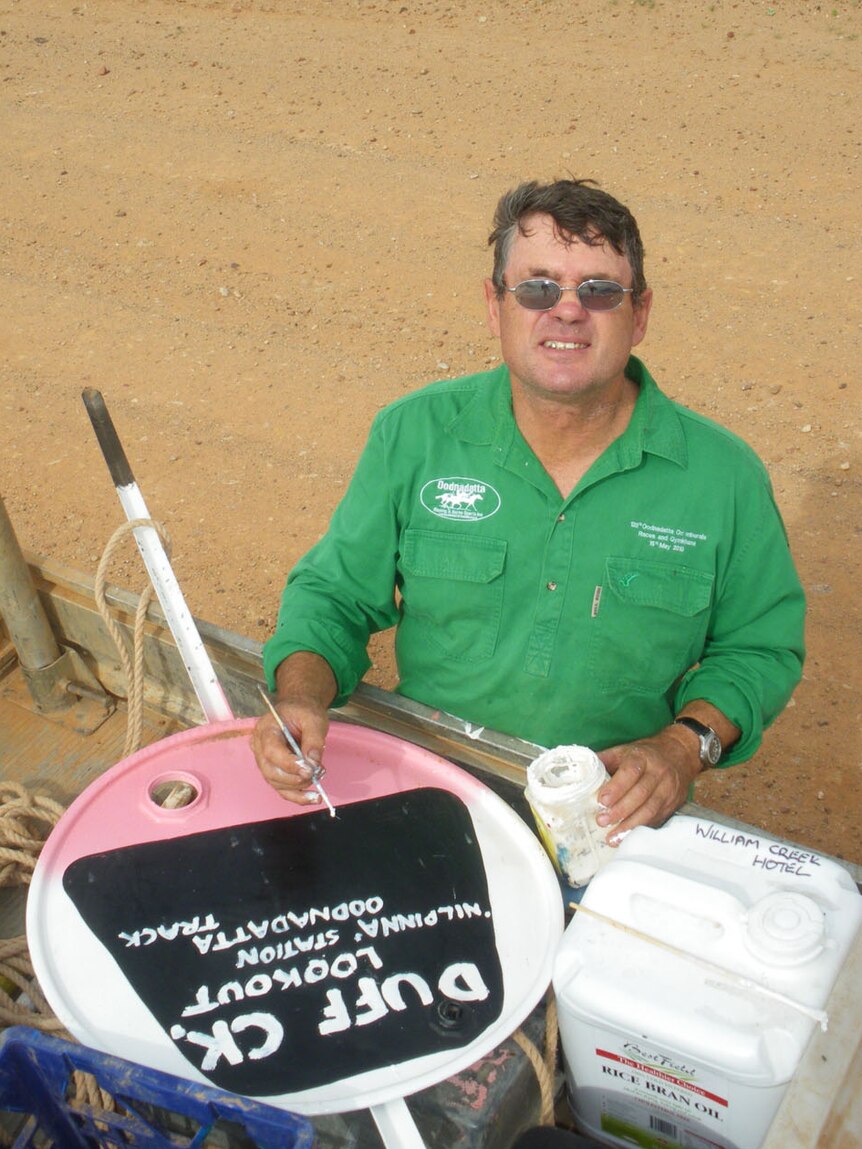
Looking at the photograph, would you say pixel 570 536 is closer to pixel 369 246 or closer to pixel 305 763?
pixel 305 763

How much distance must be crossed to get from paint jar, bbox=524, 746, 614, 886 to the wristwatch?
425mm

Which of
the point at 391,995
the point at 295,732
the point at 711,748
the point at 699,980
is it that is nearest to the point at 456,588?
the point at 295,732

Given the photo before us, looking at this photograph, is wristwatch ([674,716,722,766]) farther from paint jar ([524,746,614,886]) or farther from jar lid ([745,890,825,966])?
jar lid ([745,890,825,966])

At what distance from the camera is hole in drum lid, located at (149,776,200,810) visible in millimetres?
2322

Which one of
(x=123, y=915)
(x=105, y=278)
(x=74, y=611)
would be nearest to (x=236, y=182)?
(x=105, y=278)

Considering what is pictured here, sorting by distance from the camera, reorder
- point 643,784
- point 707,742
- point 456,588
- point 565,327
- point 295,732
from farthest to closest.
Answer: point 456,588 → point 565,327 → point 707,742 → point 295,732 → point 643,784

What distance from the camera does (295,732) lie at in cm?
234

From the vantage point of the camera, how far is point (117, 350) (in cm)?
682

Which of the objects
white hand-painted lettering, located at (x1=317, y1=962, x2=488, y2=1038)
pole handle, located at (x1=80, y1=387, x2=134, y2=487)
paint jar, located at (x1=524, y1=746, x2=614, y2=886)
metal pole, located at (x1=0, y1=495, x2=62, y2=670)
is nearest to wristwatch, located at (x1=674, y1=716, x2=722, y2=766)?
paint jar, located at (x1=524, y1=746, x2=614, y2=886)

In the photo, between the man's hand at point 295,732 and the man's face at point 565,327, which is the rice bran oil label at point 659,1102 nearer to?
the man's hand at point 295,732

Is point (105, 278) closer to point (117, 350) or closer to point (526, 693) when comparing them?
point (117, 350)

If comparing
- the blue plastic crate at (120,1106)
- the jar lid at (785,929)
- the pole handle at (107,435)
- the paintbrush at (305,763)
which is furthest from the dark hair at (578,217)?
the blue plastic crate at (120,1106)

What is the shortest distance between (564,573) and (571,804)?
72 centimetres

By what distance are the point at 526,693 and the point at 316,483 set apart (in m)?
3.14
